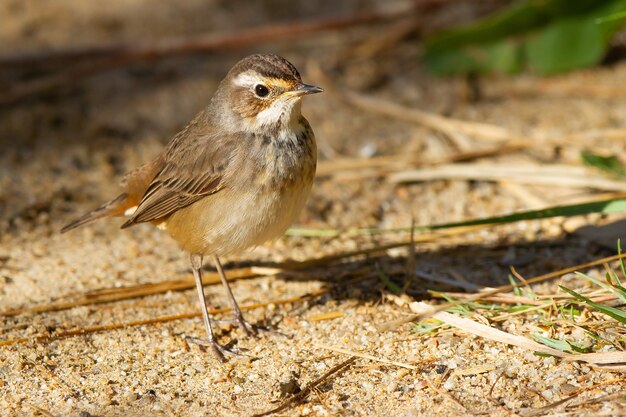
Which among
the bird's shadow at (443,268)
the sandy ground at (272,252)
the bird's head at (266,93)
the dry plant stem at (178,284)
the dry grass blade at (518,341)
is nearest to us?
the dry grass blade at (518,341)

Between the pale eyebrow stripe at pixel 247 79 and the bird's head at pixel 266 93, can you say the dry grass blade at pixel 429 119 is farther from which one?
the pale eyebrow stripe at pixel 247 79

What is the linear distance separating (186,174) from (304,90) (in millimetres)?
1010

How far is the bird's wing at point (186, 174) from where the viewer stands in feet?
17.9

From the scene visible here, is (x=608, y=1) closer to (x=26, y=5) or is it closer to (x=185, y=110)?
(x=185, y=110)

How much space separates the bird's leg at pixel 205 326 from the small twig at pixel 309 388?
2.38ft

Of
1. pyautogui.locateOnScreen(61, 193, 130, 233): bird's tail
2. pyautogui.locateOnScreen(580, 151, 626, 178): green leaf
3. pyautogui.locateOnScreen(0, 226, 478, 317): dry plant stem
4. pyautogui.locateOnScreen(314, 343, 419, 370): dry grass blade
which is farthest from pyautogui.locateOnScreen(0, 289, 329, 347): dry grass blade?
pyautogui.locateOnScreen(580, 151, 626, 178): green leaf

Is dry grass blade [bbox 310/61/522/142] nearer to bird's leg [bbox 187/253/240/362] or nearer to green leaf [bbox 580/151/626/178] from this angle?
green leaf [bbox 580/151/626/178]

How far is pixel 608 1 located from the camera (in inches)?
315

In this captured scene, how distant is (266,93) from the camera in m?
5.50

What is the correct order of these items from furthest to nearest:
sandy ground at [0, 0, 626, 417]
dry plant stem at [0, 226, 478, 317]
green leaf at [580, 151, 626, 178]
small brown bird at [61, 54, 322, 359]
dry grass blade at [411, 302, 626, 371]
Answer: green leaf at [580, 151, 626, 178] → dry plant stem at [0, 226, 478, 317] → small brown bird at [61, 54, 322, 359] → sandy ground at [0, 0, 626, 417] → dry grass blade at [411, 302, 626, 371]

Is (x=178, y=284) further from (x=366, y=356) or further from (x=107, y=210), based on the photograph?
(x=366, y=356)

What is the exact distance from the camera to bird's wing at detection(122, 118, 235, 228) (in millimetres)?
5449

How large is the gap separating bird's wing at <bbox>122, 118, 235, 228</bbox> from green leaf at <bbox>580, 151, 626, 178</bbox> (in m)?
2.93

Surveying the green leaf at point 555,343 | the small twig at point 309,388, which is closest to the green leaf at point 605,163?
the green leaf at point 555,343
